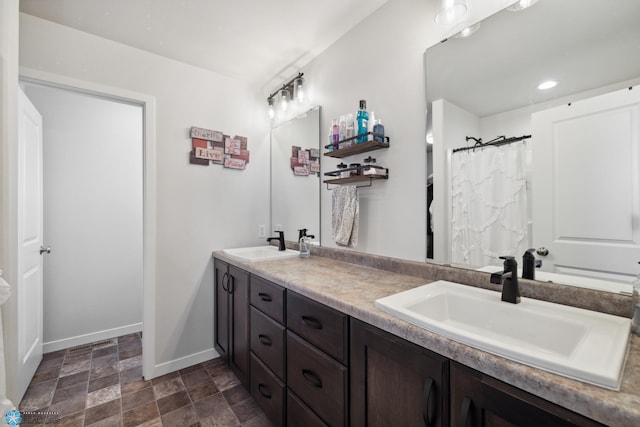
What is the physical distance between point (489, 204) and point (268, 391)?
4.89ft

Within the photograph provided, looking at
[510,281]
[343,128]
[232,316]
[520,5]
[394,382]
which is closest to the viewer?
[394,382]

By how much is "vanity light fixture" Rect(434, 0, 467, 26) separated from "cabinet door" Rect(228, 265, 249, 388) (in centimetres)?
176

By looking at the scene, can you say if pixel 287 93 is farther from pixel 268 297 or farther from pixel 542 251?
pixel 542 251

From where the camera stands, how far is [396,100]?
5.28ft

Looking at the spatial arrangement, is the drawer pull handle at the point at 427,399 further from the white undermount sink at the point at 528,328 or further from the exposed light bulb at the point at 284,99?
the exposed light bulb at the point at 284,99

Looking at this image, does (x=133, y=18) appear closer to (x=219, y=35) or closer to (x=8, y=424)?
(x=219, y=35)

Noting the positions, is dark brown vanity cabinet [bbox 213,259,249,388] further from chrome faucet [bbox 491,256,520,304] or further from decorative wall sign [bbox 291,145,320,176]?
chrome faucet [bbox 491,256,520,304]

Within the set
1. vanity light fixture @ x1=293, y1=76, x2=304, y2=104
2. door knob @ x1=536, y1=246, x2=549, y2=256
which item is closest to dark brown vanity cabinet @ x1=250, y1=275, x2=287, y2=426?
door knob @ x1=536, y1=246, x2=549, y2=256

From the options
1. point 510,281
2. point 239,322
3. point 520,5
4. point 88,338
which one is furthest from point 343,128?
point 88,338

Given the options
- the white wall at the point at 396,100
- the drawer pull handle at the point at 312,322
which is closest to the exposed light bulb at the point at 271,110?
the white wall at the point at 396,100

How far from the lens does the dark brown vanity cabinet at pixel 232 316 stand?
1.81 m

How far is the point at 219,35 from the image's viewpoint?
193cm

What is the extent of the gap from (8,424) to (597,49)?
282cm

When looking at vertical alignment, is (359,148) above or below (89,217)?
above
